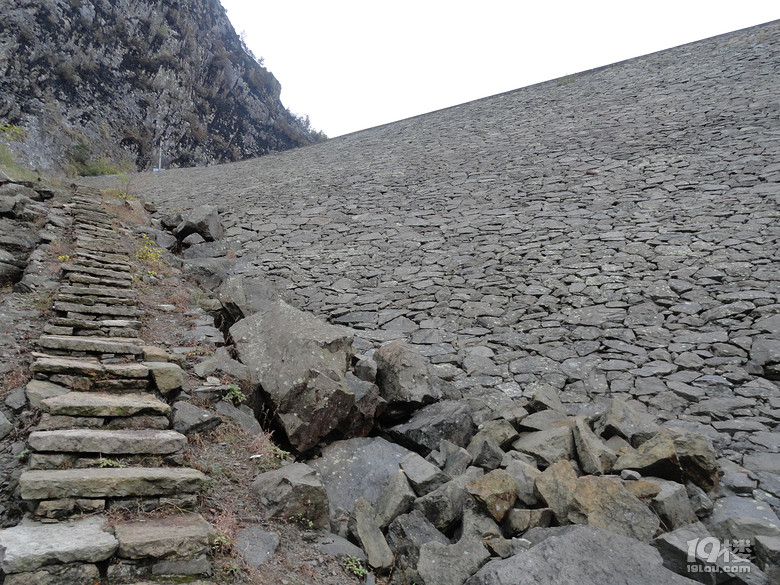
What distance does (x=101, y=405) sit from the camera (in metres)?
3.25

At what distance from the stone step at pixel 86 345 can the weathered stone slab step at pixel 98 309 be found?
2.01 feet

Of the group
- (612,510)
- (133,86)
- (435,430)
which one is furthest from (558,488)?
(133,86)

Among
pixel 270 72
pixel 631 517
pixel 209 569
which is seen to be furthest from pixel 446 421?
pixel 270 72

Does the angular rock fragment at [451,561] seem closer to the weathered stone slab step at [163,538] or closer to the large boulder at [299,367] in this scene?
the weathered stone slab step at [163,538]

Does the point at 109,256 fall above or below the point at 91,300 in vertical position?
above

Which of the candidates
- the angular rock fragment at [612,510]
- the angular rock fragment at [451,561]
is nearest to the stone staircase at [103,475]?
the angular rock fragment at [451,561]

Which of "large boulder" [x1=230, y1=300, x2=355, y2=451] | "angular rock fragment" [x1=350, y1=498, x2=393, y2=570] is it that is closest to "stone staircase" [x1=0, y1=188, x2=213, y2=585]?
"large boulder" [x1=230, y1=300, x2=355, y2=451]

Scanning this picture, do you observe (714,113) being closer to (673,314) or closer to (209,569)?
(673,314)

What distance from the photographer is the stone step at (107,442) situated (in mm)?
2795

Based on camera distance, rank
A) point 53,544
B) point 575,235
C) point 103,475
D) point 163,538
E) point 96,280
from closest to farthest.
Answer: point 53,544 → point 163,538 → point 103,475 → point 96,280 → point 575,235

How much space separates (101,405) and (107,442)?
0.42 metres

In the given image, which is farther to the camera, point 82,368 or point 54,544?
point 82,368

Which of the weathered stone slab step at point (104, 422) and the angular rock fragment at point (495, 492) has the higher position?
the weathered stone slab step at point (104, 422)

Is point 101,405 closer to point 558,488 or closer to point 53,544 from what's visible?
point 53,544
